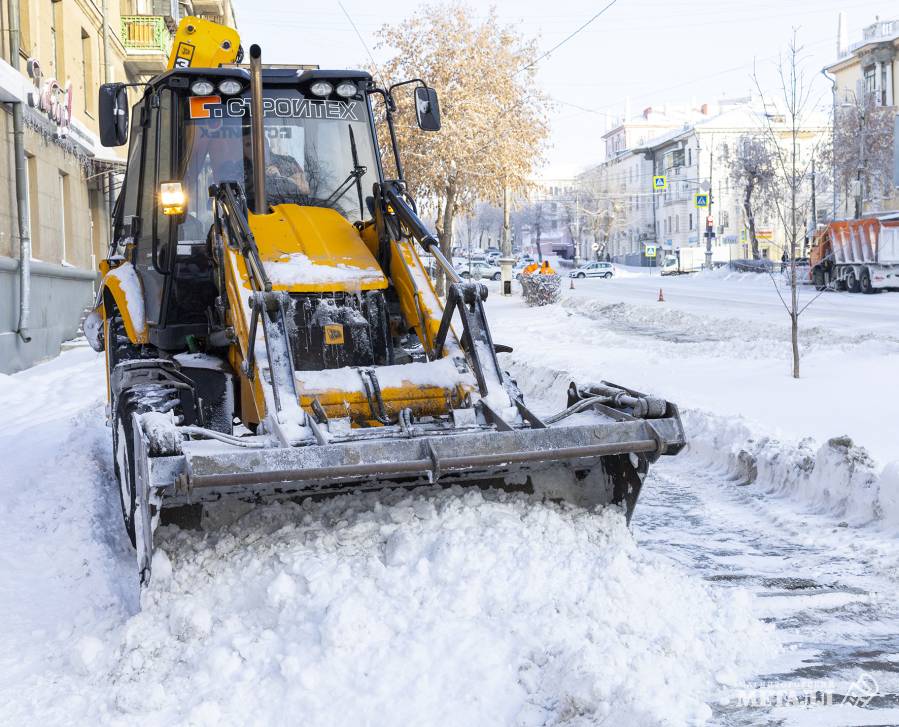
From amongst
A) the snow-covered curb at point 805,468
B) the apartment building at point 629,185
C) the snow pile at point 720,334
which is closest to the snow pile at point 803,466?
the snow-covered curb at point 805,468

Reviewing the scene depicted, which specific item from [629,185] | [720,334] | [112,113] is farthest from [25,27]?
[629,185]

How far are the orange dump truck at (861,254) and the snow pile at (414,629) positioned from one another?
100 feet

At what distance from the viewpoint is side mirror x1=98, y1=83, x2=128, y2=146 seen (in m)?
6.96

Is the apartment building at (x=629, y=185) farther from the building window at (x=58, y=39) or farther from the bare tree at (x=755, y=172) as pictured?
the building window at (x=58, y=39)

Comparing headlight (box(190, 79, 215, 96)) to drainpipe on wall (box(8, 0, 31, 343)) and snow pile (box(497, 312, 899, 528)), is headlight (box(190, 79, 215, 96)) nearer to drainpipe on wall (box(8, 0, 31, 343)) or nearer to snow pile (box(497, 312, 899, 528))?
snow pile (box(497, 312, 899, 528))

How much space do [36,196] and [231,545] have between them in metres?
15.0

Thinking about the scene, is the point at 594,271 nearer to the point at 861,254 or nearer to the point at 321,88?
the point at 861,254

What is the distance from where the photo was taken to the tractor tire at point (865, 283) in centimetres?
3334

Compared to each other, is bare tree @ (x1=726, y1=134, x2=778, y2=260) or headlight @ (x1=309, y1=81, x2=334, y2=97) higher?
bare tree @ (x1=726, y1=134, x2=778, y2=260)

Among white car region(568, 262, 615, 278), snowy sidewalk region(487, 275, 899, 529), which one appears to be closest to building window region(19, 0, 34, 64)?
snowy sidewalk region(487, 275, 899, 529)

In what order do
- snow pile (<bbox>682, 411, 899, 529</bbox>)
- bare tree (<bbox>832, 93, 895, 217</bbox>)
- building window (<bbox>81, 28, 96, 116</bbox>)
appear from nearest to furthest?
snow pile (<bbox>682, 411, 899, 529</bbox>) < building window (<bbox>81, 28, 96, 116</bbox>) < bare tree (<bbox>832, 93, 895, 217</bbox>)

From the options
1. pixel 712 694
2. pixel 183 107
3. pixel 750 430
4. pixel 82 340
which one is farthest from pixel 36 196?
pixel 712 694

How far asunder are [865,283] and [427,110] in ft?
97.8

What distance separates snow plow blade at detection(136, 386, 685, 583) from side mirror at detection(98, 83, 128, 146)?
2916 mm
